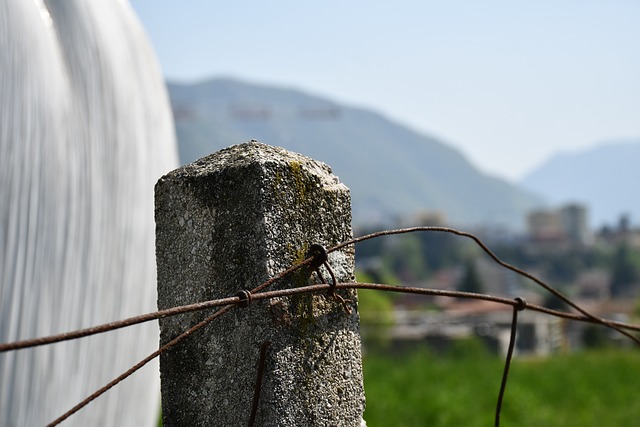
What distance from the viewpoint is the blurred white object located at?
3.27 meters

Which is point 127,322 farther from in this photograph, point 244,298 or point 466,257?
point 466,257

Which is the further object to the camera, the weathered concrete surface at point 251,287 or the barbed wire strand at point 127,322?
the weathered concrete surface at point 251,287

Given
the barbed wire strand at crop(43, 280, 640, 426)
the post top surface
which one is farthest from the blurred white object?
the barbed wire strand at crop(43, 280, 640, 426)

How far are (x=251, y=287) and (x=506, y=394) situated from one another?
52.6 feet

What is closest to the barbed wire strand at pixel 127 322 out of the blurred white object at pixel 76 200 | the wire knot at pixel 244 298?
the wire knot at pixel 244 298

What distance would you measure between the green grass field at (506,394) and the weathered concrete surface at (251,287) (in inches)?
488

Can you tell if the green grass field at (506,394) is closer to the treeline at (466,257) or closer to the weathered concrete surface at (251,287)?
the weathered concrete surface at (251,287)

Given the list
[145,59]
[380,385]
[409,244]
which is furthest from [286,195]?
[409,244]

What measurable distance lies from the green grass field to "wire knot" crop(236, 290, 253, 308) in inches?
495

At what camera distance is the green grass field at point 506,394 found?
14.9 meters

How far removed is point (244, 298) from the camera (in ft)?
4.30

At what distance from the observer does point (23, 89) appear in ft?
11.1

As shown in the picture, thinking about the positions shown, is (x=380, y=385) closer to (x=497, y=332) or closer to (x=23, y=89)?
(x=23, y=89)

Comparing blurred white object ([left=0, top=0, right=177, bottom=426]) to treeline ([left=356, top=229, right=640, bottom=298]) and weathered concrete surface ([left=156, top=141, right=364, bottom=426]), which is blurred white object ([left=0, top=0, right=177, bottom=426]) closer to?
weathered concrete surface ([left=156, top=141, right=364, bottom=426])
